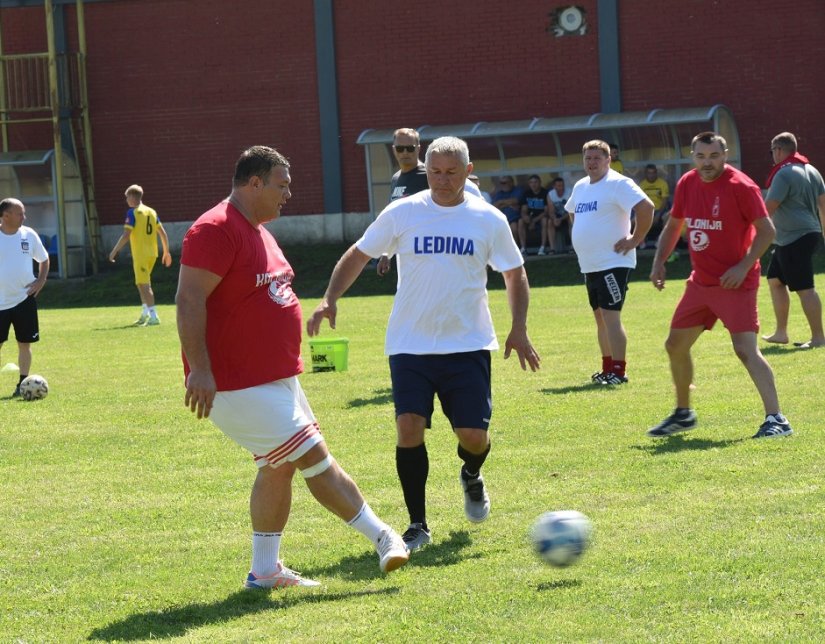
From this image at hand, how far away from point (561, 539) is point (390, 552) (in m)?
0.77

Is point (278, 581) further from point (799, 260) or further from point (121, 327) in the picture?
point (121, 327)

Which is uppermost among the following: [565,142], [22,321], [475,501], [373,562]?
[565,142]

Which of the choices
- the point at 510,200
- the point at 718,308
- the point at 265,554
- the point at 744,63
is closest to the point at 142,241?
the point at 510,200

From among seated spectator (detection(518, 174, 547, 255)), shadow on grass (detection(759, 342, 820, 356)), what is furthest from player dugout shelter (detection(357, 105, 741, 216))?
shadow on grass (detection(759, 342, 820, 356))

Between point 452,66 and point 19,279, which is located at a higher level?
point 452,66

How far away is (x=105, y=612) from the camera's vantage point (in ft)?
19.0

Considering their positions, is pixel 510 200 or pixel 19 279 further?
pixel 510 200

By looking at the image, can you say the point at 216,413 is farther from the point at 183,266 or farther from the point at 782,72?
the point at 782,72

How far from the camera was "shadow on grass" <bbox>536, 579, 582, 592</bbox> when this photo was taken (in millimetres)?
5715

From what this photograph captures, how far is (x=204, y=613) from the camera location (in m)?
5.70

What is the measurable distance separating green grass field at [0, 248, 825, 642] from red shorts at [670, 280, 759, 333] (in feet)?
2.50

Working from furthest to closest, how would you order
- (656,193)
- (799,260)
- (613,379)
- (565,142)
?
(565,142)
(656,193)
(799,260)
(613,379)

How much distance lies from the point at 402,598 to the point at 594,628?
0.93 meters

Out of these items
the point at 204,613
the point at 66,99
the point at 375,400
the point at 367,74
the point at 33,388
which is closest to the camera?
the point at 204,613
